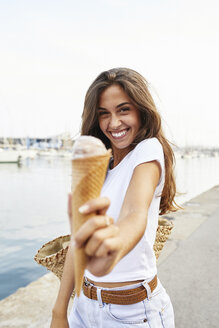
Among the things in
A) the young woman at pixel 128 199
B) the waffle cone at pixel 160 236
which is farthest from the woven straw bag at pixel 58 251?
the young woman at pixel 128 199

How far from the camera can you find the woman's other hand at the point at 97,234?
2.47ft

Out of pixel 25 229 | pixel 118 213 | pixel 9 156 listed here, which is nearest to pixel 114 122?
pixel 118 213

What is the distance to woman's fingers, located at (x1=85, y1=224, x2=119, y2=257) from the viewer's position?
0.75 meters

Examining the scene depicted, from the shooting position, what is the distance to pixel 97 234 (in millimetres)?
751

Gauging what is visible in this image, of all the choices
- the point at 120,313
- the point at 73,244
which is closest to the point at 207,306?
the point at 120,313

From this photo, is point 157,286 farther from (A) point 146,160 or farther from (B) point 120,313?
(A) point 146,160

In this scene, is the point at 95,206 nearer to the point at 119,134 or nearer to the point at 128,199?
the point at 128,199

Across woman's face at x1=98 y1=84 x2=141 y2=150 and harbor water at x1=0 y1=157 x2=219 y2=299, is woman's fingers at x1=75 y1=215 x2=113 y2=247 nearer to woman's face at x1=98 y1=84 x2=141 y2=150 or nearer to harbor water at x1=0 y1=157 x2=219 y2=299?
woman's face at x1=98 y1=84 x2=141 y2=150

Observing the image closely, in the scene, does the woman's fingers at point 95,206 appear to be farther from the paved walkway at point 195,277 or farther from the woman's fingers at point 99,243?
the paved walkway at point 195,277

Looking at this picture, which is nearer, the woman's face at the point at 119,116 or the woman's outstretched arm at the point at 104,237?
the woman's outstretched arm at the point at 104,237

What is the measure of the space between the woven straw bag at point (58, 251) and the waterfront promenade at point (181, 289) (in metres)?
1.28

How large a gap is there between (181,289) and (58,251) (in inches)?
83.3

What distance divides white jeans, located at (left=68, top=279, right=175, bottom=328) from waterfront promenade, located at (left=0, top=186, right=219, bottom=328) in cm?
148

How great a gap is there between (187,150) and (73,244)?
106m
